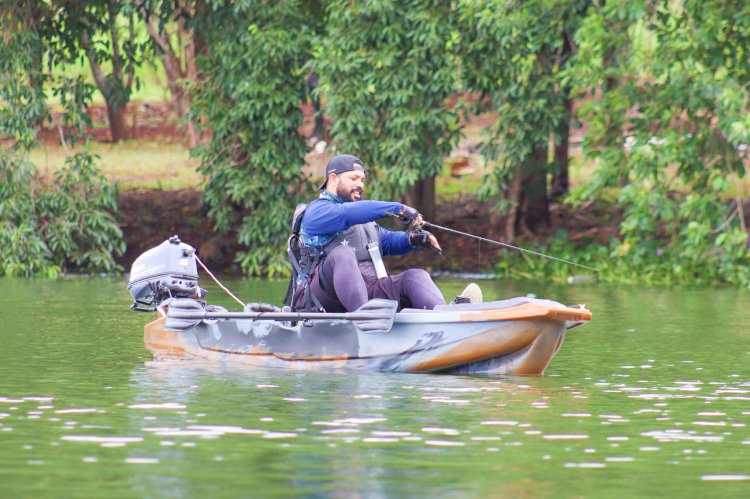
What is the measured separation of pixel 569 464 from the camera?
8.30 m

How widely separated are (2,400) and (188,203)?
22002 mm

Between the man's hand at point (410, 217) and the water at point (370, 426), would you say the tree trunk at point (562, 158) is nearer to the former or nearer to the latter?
the water at point (370, 426)

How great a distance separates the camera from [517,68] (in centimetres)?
2530

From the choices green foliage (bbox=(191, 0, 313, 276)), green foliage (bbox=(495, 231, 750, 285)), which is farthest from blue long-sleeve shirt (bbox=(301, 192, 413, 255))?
green foliage (bbox=(191, 0, 313, 276))

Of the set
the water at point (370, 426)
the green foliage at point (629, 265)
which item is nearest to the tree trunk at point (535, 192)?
the green foliage at point (629, 265)

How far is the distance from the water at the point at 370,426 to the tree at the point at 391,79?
1046cm

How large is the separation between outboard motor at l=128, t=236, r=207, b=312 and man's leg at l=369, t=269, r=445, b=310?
2054mm

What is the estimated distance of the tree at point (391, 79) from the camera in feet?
82.7

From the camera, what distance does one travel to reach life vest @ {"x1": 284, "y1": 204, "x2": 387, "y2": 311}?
1291cm

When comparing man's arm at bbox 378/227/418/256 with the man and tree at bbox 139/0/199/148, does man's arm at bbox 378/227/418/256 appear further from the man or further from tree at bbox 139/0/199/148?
tree at bbox 139/0/199/148

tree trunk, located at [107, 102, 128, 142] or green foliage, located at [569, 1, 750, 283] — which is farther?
tree trunk, located at [107, 102, 128, 142]

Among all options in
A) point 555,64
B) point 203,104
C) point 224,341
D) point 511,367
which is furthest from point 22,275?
point 511,367

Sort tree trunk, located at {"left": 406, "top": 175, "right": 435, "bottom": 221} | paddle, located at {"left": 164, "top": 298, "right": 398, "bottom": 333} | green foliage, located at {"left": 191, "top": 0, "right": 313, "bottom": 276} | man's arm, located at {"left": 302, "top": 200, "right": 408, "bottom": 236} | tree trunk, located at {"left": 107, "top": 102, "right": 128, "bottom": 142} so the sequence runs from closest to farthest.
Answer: paddle, located at {"left": 164, "top": 298, "right": 398, "bottom": 333}
man's arm, located at {"left": 302, "top": 200, "right": 408, "bottom": 236}
green foliage, located at {"left": 191, "top": 0, "right": 313, "bottom": 276}
tree trunk, located at {"left": 406, "top": 175, "right": 435, "bottom": 221}
tree trunk, located at {"left": 107, "top": 102, "right": 128, "bottom": 142}

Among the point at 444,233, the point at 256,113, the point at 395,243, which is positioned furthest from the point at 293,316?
the point at 444,233
